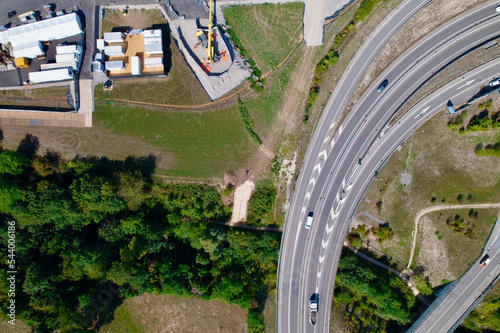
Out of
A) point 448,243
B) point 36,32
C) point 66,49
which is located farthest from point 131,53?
point 448,243

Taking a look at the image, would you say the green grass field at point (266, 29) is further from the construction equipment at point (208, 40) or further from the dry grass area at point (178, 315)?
the dry grass area at point (178, 315)

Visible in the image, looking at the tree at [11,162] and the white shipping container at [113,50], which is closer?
the tree at [11,162]

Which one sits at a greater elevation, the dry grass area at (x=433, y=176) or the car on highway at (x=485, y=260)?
the dry grass area at (x=433, y=176)

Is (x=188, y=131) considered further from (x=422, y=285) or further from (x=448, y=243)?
(x=448, y=243)

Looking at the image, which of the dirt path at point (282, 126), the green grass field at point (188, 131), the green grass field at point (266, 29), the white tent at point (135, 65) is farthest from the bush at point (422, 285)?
the white tent at point (135, 65)

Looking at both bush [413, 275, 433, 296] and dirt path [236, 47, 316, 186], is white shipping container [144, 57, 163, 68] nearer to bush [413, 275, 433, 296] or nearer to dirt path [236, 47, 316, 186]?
dirt path [236, 47, 316, 186]

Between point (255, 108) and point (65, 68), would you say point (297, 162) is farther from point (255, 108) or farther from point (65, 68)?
point (65, 68)
